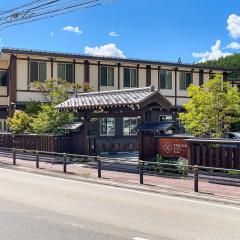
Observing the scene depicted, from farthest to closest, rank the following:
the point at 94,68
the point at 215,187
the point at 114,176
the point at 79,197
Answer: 1. the point at 94,68
2. the point at 114,176
3. the point at 215,187
4. the point at 79,197

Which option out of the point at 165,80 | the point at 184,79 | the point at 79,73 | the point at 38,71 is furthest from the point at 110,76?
the point at 184,79

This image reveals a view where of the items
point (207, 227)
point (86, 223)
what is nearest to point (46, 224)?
point (86, 223)

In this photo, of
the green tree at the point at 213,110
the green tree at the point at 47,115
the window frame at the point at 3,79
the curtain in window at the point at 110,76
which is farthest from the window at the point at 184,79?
the green tree at the point at 213,110

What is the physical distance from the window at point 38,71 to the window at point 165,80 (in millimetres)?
10190

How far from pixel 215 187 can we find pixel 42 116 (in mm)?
14352

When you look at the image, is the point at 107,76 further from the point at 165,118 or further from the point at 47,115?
the point at 47,115

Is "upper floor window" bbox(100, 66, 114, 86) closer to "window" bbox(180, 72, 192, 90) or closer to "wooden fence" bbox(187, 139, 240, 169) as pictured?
"window" bbox(180, 72, 192, 90)

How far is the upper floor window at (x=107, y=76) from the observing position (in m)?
37.3

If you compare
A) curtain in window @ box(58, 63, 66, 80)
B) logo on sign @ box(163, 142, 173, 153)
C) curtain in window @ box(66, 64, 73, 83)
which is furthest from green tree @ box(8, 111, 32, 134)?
logo on sign @ box(163, 142, 173, 153)

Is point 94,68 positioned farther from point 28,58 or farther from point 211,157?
point 211,157

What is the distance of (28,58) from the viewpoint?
34500 millimetres

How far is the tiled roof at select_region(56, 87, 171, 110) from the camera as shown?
2037 centimetres

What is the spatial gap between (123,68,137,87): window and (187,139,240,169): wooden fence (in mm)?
21450

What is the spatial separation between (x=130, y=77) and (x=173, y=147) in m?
20.2
